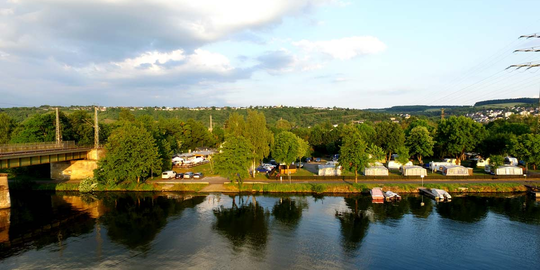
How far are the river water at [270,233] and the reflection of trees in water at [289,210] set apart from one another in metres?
0.14

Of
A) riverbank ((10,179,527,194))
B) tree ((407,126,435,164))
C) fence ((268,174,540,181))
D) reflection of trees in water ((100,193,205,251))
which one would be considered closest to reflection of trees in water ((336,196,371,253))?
riverbank ((10,179,527,194))

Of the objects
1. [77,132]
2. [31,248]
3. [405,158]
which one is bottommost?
[31,248]

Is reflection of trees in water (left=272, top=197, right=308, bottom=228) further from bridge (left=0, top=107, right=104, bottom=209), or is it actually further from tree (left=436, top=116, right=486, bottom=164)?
tree (left=436, top=116, right=486, bottom=164)

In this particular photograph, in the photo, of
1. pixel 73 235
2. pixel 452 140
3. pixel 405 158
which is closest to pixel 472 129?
pixel 452 140

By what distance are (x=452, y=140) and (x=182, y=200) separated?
192 ft

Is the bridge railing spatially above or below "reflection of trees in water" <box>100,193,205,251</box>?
above

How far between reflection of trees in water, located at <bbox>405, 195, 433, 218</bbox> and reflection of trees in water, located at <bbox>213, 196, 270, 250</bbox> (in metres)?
18.4

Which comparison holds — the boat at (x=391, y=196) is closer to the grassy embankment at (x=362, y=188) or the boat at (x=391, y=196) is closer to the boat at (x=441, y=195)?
the grassy embankment at (x=362, y=188)

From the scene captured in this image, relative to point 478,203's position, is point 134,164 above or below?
above

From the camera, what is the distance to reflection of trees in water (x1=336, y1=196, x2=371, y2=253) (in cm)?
2951

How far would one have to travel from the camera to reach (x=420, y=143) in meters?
69.7

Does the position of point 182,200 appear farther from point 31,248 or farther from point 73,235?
point 31,248

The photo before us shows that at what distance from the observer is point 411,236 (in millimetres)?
31000

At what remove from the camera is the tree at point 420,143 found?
6862 centimetres
